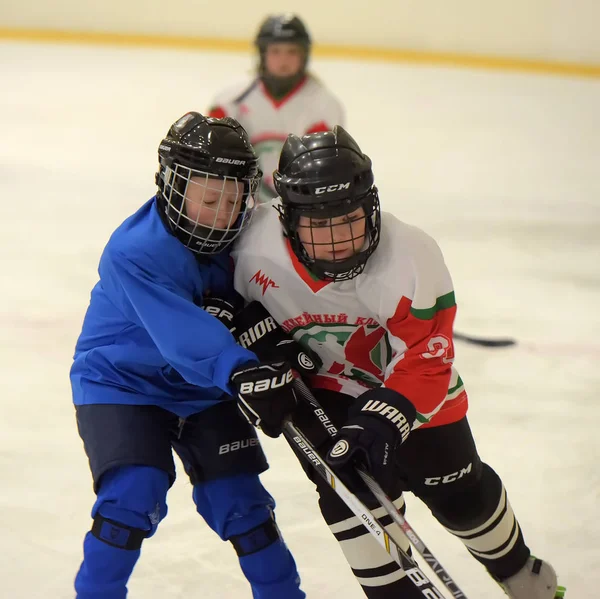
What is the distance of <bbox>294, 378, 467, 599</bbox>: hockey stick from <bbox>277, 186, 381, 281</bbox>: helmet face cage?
0.28 metres

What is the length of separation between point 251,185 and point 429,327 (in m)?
0.44

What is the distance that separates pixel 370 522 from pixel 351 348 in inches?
15.2

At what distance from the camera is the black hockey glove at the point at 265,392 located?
1.68 metres

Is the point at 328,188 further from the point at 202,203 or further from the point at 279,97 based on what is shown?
the point at 279,97

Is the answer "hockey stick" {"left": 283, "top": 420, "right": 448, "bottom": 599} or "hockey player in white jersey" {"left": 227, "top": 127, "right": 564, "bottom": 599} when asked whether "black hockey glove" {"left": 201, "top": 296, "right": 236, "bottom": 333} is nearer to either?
"hockey player in white jersey" {"left": 227, "top": 127, "right": 564, "bottom": 599}

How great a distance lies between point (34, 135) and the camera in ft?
21.7

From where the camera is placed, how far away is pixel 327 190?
1.69m

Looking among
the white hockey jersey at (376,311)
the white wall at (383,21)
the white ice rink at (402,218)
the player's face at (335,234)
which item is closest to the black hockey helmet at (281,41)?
the white ice rink at (402,218)

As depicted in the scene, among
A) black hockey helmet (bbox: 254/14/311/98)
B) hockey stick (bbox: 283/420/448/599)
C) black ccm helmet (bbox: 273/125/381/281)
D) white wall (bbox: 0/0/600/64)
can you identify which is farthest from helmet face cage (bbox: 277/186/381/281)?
white wall (bbox: 0/0/600/64)

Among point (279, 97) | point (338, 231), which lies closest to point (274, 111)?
point (279, 97)

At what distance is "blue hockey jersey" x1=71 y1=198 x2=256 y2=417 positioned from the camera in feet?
5.67

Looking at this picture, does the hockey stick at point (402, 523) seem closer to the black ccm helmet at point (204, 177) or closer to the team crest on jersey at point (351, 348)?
the team crest on jersey at point (351, 348)

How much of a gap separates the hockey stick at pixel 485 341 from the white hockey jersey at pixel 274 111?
1.08m

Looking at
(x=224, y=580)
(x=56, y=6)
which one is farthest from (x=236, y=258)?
(x=56, y=6)
